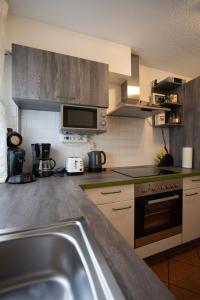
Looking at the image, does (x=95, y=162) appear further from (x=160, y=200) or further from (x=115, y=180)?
(x=160, y=200)

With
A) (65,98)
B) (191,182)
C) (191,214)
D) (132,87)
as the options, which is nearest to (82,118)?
(65,98)

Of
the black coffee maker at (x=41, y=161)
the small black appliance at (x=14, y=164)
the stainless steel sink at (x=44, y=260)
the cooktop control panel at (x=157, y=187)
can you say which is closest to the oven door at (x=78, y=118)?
the black coffee maker at (x=41, y=161)

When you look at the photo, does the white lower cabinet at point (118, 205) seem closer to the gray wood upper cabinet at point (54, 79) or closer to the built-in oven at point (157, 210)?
the built-in oven at point (157, 210)

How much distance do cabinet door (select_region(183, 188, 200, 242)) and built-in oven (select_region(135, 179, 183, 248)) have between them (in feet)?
0.27

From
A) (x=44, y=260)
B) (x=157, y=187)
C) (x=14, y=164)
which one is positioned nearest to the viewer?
(x=44, y=260)

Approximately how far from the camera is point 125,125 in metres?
2.16

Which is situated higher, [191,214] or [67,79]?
[67,79]

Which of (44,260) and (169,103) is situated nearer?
→ (44,260)

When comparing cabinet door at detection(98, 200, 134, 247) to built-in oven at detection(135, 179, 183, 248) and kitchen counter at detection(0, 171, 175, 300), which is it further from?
kitchen counter at detection(0, 171, 175, 300)

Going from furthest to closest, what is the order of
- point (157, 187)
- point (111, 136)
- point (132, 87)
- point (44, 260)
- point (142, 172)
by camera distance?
point (111, 136)
point (132, 87)
point (142, 172)
point (157, 187)
point (44, 260)

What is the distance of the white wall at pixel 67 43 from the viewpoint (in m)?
1.43

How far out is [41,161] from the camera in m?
1.48

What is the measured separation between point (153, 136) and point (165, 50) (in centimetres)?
109

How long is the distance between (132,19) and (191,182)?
1734 mm
